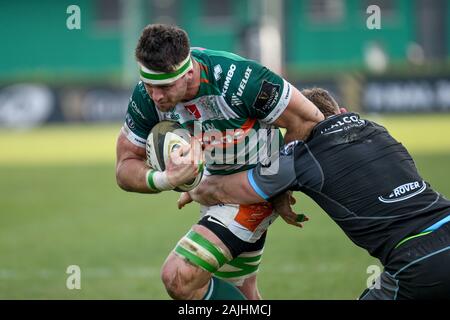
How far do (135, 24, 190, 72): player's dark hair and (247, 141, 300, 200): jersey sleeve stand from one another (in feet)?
2.99

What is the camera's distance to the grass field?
8.68 meters

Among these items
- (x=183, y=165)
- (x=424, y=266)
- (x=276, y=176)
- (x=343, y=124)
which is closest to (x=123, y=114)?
(x=183, y=165)

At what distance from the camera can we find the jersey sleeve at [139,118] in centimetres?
629

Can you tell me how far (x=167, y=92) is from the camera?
5.93 meters

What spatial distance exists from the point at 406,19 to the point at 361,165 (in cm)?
3876

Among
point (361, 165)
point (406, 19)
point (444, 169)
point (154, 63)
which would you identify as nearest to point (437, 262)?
point (361, 165)

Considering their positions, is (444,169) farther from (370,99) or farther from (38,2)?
(38,2)

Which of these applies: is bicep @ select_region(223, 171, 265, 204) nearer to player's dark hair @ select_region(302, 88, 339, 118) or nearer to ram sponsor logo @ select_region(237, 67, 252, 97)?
ram sponsor logo @ select_region(237, 67, 252, 97)

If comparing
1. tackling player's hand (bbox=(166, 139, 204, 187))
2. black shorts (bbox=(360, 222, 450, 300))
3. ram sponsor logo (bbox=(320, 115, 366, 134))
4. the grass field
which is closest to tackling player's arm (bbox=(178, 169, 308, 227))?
tackling player's hand (bbox=(166, 139, 204, 187))

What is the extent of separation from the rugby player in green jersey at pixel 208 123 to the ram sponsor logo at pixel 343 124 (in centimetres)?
26

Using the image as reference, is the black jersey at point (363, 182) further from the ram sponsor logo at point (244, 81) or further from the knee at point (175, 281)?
the knee at point (175, 281)

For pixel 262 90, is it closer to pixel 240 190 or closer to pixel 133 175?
pixel 240 190

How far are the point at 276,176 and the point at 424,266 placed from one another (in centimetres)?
114

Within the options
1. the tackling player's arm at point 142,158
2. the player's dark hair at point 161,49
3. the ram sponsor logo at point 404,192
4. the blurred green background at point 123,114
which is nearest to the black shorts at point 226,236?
the tackling player's arm at point 142,158
